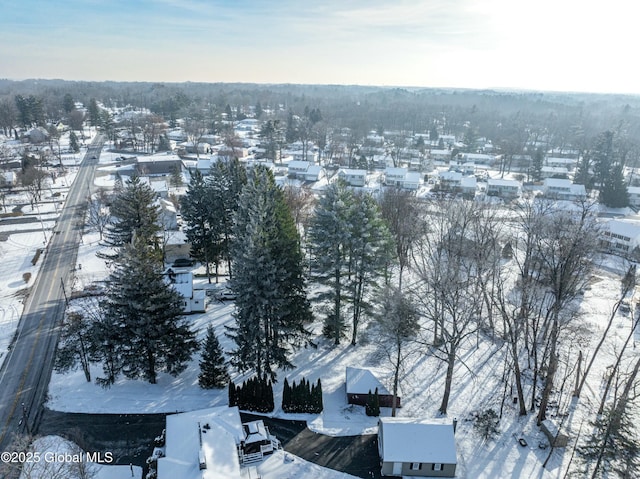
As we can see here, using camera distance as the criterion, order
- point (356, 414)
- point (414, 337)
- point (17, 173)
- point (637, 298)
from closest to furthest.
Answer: point (356, 414)
point (414, 337)
point (637, 298)
point (17, 173)

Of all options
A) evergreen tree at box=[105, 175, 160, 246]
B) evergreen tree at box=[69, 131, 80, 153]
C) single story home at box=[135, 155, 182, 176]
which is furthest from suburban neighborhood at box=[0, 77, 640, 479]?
evergreen tree at box=[69, 131, 80, 153]

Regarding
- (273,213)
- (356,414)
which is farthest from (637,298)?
(273,213)

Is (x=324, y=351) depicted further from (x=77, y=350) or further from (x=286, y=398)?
(x=77, y=350)

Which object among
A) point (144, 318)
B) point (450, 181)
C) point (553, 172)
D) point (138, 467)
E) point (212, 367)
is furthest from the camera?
point (553, 172)

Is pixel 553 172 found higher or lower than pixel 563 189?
higher

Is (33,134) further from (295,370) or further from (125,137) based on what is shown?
(295,370)

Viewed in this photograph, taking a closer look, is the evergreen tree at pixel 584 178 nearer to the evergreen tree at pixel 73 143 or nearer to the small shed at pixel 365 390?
the small shed at pixel 365 390

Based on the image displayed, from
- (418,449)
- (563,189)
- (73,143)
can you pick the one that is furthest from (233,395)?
(73,143)
